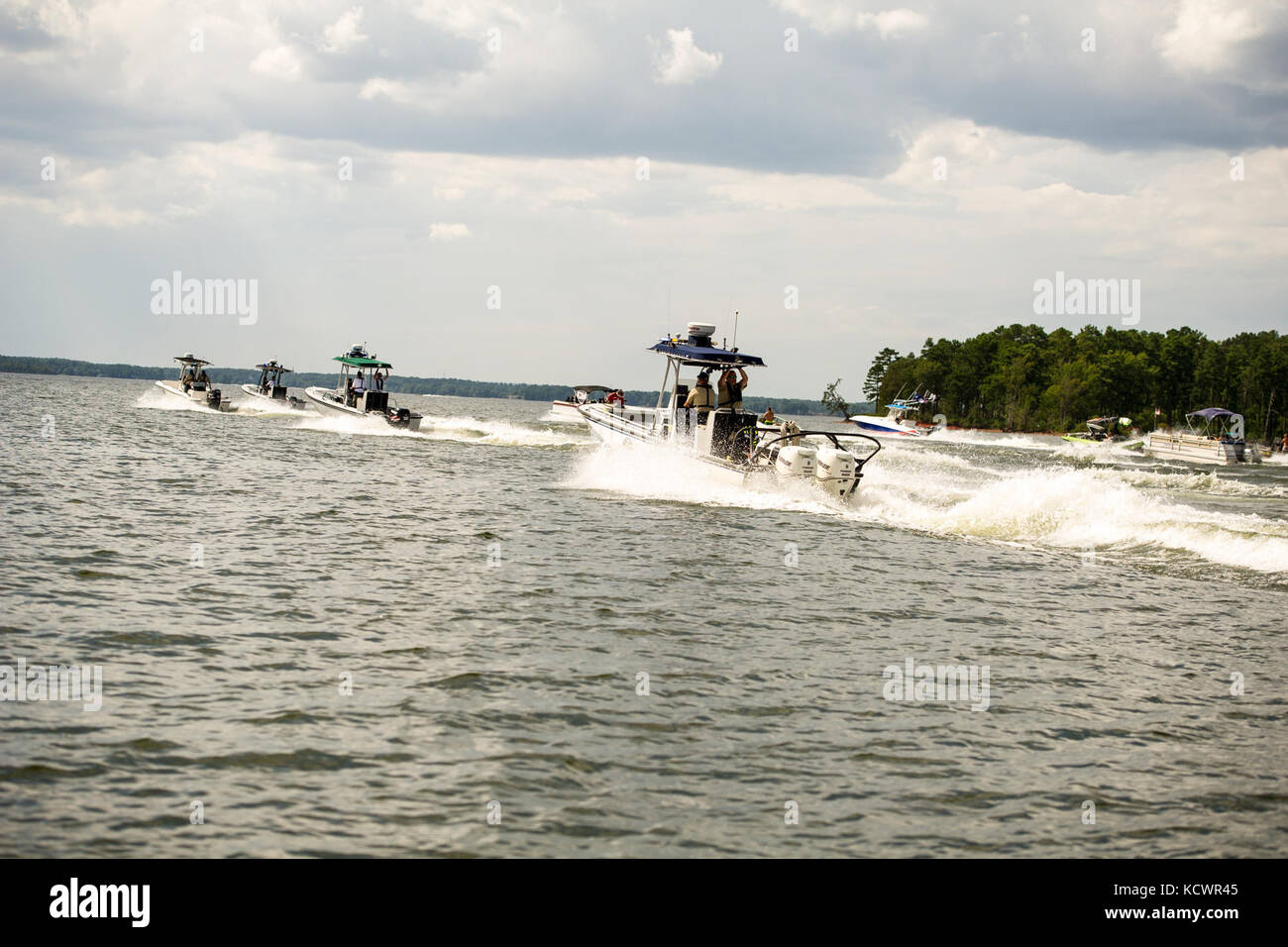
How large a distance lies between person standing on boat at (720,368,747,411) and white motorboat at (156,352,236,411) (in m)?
43.4

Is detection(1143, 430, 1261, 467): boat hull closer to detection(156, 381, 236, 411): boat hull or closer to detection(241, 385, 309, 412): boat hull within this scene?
detection(241, 385, 309, 412): boat hull

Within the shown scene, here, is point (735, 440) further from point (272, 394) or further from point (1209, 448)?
point (1209, 448)

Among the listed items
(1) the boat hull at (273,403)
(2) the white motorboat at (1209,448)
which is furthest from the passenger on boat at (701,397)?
(2) the white motorboat at (1209,448)

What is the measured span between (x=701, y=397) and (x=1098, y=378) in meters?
117

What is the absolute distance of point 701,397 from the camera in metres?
25.5

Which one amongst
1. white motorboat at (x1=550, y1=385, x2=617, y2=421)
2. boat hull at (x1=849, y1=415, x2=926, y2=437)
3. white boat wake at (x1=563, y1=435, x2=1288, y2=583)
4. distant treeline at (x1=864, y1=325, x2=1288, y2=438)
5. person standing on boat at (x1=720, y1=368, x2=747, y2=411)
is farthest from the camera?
distant treeline at (x1=864, y1=325, x2=1288, y2=438)

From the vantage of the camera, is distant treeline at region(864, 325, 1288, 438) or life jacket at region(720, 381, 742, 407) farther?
distant treeline at region(864, 325, 1288, 438)

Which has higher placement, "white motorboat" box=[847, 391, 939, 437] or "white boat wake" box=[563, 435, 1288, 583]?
"white motorboat" box=[847, 391, 939, 437]

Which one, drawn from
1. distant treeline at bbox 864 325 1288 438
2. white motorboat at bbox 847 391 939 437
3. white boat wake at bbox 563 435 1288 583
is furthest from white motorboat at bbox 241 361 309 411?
distant treeline at bbox 864 325 1288 438

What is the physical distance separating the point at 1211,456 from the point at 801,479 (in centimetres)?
5624

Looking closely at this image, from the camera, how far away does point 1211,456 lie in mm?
68375

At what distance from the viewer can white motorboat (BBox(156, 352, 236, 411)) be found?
59562 mm

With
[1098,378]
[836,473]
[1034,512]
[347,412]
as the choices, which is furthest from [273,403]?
[1098,378]

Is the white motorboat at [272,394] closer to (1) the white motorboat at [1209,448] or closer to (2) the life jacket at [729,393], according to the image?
(2) the life jacket at [729,393]
